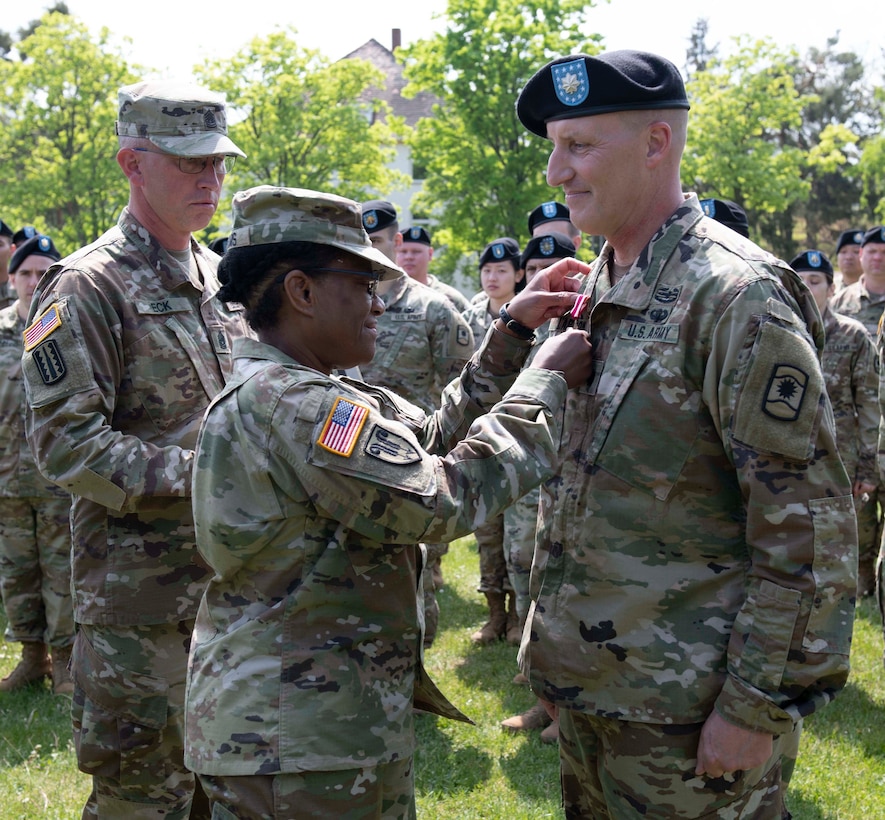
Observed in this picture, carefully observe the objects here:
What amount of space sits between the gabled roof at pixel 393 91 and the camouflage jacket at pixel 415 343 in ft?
129

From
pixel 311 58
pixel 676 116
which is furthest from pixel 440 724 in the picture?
pixel 311 58

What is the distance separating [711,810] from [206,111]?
114 inches

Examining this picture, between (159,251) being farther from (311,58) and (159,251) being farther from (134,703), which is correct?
(311,58)

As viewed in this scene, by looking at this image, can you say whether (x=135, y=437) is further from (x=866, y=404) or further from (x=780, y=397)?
(x=866, y=404)

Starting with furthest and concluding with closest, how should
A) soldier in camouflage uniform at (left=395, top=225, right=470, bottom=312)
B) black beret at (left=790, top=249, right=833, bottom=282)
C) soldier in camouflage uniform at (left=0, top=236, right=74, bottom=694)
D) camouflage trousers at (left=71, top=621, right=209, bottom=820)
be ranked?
black beret at (left=790, top=249, right=833, bottom=282) < soldier in camouflage uniform at (left=395, top=225, right=470, bottom=312) < soldier in camouflage uniform at (left=0, top=236, right=74, bottom=694) < camouflage trousers at (left=71, top=621, right=209, bottom=820)

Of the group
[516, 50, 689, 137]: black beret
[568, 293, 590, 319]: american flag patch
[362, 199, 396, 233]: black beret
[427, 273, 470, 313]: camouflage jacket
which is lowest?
[427, 273, 470, 313]: camouflage jacket

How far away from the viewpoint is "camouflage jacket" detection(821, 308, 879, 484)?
7656 millimetres

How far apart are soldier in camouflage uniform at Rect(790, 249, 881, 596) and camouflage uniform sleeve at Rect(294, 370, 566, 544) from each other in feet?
19.5

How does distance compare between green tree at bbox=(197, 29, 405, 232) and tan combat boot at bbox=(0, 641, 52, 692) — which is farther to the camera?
green tree at bbox=(197, 29, 405, 232)

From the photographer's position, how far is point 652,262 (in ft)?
8.11

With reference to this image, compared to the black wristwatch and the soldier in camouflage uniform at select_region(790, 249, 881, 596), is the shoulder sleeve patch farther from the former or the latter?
the soldier in camouflage uniform at select_region(790, 249, 881, 596)

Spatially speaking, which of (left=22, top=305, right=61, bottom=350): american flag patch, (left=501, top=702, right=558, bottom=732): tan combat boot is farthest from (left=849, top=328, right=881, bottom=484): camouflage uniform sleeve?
(left=22, top=305, right=61, bottom=350): american flag patch

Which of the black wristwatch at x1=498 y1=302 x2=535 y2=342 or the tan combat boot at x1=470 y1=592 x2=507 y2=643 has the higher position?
the black wristwatch at x1=498 y1=302 x2=535 y2=342

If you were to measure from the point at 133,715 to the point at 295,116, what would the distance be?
26.4 metres
